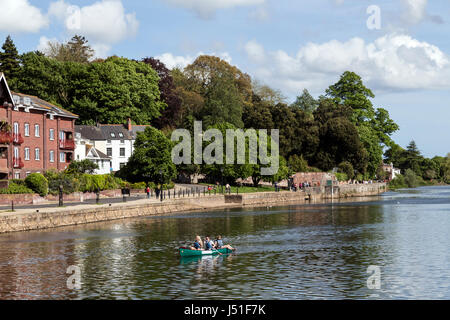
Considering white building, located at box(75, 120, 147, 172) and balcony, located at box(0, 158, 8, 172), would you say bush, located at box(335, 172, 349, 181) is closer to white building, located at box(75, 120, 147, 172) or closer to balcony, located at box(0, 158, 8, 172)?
white building, located at box(75, 120, 147, 172)

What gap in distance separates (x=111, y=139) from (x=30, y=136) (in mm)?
29636

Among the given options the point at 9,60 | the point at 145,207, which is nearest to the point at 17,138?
the point at 145,207

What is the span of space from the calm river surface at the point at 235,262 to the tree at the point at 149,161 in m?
29.5

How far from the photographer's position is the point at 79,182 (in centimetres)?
7588

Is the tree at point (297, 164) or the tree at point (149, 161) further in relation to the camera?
the tree at point (297, 164)

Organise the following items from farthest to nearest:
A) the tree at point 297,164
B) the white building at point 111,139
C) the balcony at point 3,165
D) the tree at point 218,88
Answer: the tree at point 297,164, the tree at point 218,88, the white building at point 111,139, the balcony at point 3,165

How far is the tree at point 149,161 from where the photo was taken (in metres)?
94.1

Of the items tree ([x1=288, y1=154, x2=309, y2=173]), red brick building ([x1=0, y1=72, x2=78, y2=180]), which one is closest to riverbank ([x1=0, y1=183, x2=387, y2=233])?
tree ([x1=288, y1=154, x2=309, y2=173])

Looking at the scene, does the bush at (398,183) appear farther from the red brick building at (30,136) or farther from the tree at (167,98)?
the red brick building at (30,136)

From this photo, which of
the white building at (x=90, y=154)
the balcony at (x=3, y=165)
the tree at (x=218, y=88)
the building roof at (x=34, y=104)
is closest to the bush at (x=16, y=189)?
the balcony at (x=3, y=165)

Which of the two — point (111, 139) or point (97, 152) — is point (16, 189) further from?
point (111, 139)

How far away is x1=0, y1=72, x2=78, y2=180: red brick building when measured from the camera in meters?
76.3

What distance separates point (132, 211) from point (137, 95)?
5493cm
